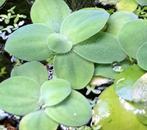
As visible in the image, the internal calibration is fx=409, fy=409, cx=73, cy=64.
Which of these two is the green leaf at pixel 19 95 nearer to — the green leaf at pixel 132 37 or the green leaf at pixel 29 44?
the green leaf at pixel 29 44

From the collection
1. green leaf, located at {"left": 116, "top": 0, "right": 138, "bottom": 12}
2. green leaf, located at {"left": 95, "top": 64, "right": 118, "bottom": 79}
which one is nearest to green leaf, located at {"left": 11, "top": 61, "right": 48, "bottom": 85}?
green leaf, located at {"left": 95, "top": 64, "right": 118, "bottom": 79}

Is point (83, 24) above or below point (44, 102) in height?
above

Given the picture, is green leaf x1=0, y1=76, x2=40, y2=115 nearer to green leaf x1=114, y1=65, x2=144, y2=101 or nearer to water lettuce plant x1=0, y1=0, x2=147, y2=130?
water lettuce plant x1=0, y1=0, x2=147, y2=130

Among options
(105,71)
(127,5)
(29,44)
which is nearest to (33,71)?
(29,44)

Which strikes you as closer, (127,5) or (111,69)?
(111,69)

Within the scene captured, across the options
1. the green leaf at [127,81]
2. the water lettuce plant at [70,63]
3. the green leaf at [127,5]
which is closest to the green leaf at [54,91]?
the water lettuce plant at [70,63]

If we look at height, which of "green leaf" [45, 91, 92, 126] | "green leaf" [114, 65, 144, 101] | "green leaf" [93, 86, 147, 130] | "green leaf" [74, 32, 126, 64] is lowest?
"green leaf" [93, 86, 147, 130]

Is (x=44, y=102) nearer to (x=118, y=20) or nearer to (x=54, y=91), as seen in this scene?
(x=54, y=91)
